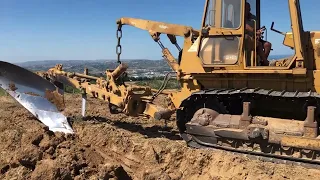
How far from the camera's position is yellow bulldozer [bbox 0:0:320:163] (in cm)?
573

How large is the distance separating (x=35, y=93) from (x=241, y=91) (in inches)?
193

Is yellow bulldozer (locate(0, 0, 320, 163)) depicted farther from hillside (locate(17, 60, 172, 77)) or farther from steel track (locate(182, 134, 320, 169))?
hillside (locate(17, 60, 172, 77))

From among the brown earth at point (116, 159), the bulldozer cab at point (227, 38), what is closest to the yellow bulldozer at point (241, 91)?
the bulldozer cab at point (227, 38)

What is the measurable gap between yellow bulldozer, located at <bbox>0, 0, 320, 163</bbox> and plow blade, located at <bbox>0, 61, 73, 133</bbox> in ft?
5.12

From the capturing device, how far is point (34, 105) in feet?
26.9

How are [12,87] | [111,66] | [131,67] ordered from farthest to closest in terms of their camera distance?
[131,67], [111,66], [12,87]

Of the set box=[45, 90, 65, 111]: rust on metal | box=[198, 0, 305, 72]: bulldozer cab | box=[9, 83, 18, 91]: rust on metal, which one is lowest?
box=[45, 90, 65, 111]: rust on metal

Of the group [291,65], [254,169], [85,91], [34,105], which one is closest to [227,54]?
[291,65]

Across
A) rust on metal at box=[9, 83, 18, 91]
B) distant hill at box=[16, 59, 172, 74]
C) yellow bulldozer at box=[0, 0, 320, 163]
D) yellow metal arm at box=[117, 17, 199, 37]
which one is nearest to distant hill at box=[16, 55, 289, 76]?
distant hill at box=[16, 59, 172, 74]

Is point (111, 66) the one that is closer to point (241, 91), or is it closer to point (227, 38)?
point (227, 38)

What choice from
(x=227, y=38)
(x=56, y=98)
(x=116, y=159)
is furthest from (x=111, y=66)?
(x=227, y=38)

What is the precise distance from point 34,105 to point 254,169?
5161 mm

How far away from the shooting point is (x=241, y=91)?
6039mm

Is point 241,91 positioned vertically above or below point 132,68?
below
